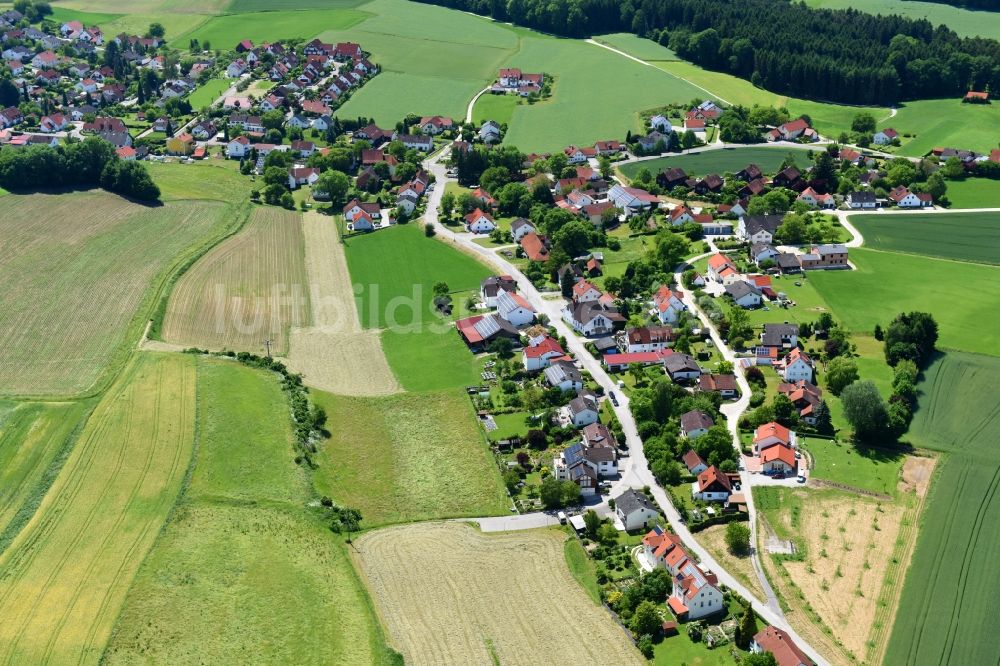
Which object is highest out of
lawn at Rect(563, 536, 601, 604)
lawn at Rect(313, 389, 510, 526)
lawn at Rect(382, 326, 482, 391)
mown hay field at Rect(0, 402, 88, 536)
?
lawn at Rect(382, 326, 482, 391)

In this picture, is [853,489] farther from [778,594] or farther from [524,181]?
[524,181]

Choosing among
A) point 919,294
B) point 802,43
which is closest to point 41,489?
point 919,294

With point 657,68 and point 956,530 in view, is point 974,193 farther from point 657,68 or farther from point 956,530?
point 956,530

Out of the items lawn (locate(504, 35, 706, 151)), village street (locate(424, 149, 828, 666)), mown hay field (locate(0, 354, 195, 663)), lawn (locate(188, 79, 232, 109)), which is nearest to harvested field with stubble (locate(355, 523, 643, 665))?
village street (locate(424, 149, 828, 666))

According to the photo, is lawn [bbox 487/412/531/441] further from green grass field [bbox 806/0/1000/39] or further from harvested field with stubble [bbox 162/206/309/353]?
green grass field [bbox 806/0/1000/39]

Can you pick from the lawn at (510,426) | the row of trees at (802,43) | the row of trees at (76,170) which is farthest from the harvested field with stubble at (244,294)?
the row of trees at (802,43)

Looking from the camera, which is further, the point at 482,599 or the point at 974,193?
the point at 974,193
